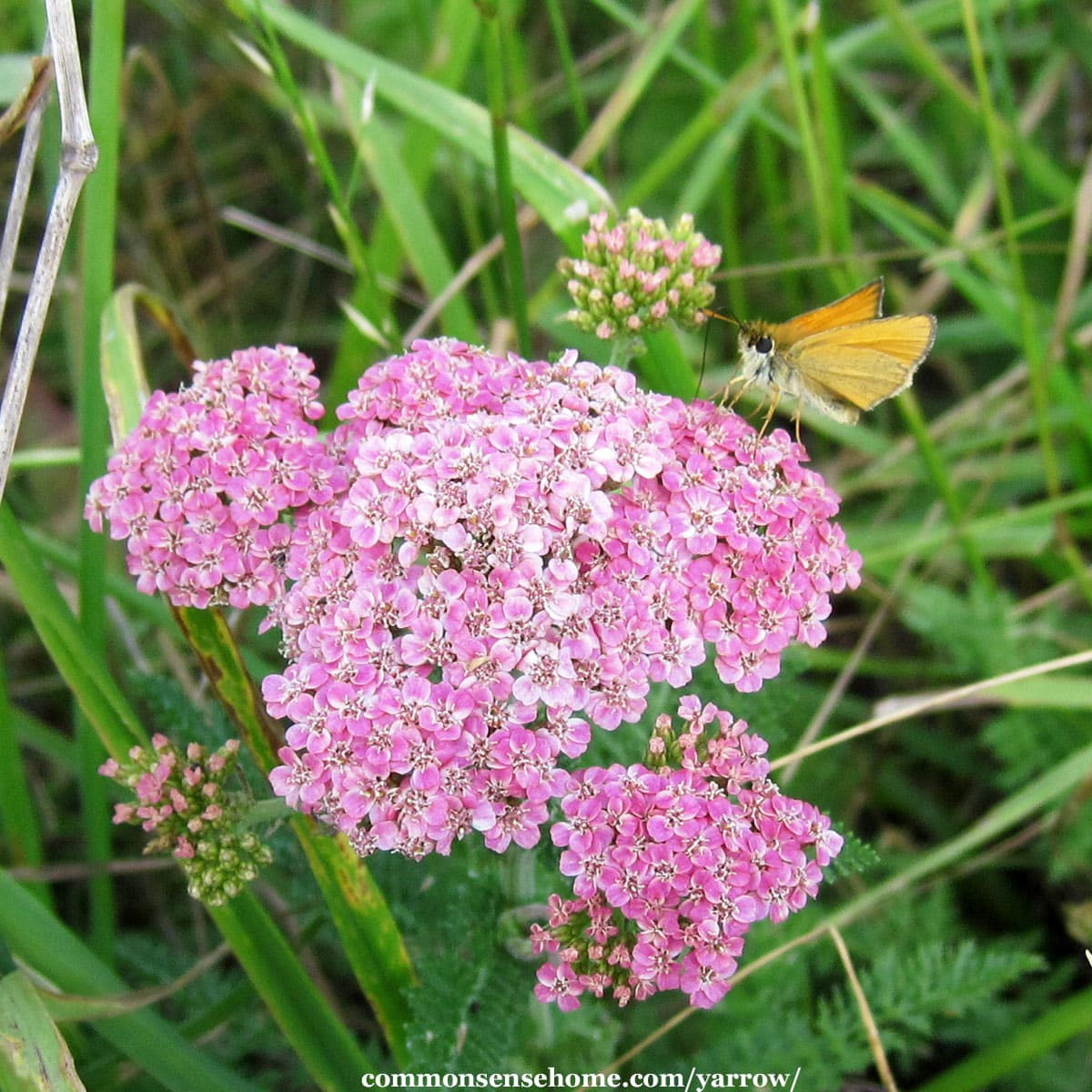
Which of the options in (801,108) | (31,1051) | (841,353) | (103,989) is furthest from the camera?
(801,108)

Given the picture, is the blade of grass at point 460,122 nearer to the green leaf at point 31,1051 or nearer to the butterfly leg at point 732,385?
the butterfly leg at point 732,385

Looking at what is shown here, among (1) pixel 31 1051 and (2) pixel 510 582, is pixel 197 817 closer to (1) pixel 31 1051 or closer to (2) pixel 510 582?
(1) pixel 31 1051

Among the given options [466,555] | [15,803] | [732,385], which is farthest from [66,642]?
[732,385]

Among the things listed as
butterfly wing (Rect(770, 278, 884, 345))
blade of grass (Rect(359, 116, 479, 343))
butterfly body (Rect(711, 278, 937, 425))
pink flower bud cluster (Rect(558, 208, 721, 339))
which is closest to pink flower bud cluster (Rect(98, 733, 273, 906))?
pink flower bud cluster (Rect(558, 208, 721, 339))

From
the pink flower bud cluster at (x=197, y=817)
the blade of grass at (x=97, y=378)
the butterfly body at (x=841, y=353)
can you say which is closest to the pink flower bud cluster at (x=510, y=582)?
the pink flower bud cluster at (x=197, y=817)

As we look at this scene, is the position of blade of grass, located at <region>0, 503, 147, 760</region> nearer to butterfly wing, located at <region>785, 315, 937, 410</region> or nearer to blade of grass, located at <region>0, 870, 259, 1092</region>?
blade of grass, located at <region>0, 870, 259, 1092</region>

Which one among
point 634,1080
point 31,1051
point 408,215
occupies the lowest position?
point 634,1080
